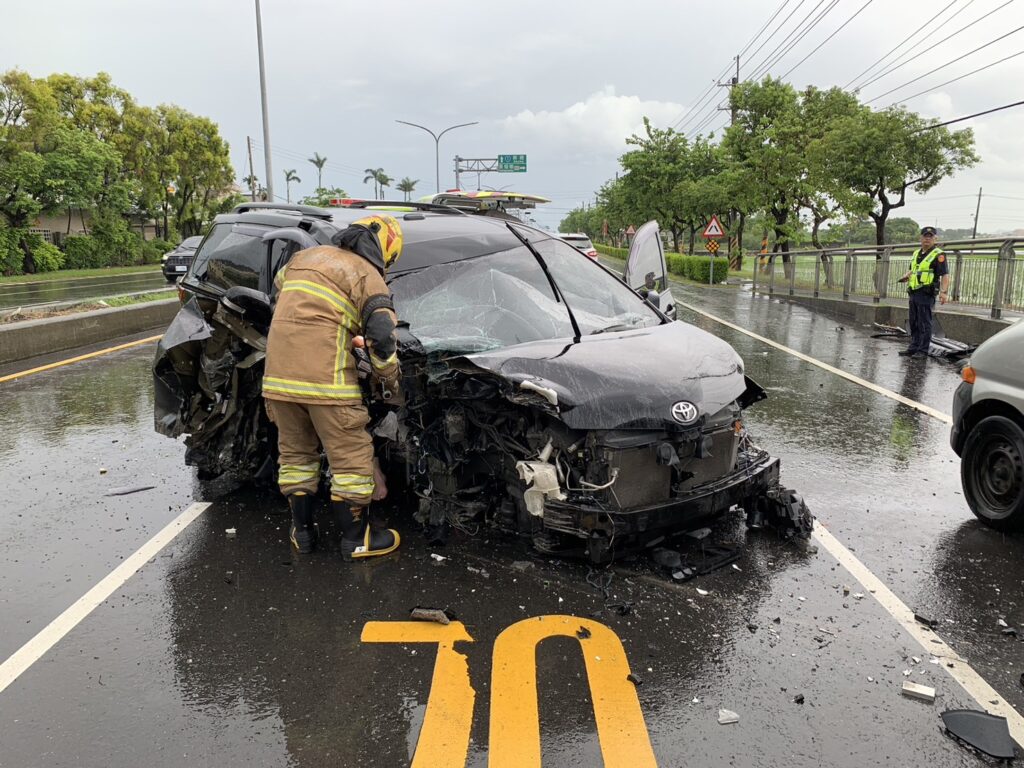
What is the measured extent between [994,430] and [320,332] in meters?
3.90

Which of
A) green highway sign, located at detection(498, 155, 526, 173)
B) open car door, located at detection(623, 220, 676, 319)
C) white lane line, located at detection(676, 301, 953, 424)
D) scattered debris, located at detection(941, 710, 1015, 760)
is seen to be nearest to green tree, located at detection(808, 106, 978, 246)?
white lane line, located at detection(676, 301, 953, 424)

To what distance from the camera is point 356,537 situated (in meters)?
3.90

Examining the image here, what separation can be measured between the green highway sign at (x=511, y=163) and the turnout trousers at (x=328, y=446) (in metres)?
64.2

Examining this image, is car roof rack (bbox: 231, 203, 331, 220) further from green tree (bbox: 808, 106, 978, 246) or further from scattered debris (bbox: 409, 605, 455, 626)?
green tree (bbox: 808, 106, 978, 246)

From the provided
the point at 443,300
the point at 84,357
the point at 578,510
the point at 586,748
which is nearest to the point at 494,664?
the point at 586,748

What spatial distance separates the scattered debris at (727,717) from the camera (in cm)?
260

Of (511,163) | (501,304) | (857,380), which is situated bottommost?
(857,380)

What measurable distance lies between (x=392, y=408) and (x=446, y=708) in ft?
5.84

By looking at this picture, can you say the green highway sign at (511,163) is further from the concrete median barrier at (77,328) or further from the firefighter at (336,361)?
the firefighter at (336,361)

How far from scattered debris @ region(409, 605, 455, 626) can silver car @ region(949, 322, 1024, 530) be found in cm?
324

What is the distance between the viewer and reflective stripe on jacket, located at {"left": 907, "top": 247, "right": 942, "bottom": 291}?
1027 cm

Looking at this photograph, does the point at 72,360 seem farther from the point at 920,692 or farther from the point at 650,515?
the point at 920,692

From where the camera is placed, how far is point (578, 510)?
3.37 m

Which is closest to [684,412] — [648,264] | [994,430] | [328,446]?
[328,446]
